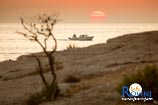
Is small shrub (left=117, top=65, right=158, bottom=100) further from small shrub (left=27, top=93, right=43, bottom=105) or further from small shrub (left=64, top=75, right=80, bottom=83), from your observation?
small shrub (left=64, top=75, right=80, bottom=83)

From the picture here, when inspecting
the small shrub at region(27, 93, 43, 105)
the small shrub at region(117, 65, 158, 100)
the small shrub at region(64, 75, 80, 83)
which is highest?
the small shrub at region(117, 65, 158, 100)

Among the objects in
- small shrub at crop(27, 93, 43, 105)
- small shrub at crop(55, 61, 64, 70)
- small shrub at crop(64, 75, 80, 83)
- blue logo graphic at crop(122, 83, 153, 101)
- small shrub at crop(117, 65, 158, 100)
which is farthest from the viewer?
small shrub at crop(55, 61, 64, 70)

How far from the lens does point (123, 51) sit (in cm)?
3634

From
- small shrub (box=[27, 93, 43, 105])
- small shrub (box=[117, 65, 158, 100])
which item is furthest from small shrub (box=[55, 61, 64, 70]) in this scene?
small shrub (box=[117, 65, 158, 100])

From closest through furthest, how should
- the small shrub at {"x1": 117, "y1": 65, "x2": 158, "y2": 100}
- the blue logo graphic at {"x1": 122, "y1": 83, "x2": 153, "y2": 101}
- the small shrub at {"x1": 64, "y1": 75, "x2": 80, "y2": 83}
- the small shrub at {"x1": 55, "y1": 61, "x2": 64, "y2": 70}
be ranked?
the blue logo graphic at {"x1": 122, "y1": 83, "x2": 153, "y2": 101} < the small shrub at {"x1": 117, "y1": 65, "x2": 158, "y2": 100} < the small shrub at {"x1": 64, "y1": 75, "x2": 80, "y2": 83} < the small shrub at {"x1": 55, "y1": 61, "x2": 64, "y2": 70}

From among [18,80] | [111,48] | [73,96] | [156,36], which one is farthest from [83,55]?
[73,96]

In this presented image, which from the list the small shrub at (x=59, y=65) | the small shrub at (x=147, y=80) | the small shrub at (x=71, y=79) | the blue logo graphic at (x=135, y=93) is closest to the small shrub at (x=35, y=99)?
the small shrub at (x=147, y=80)

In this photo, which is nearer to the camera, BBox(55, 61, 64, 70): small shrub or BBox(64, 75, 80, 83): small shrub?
BBox(64, 75, 80, 83): small shrub

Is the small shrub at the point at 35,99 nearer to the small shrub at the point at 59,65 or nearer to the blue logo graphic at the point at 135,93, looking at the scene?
the blue logo graphic at the point at 135,93

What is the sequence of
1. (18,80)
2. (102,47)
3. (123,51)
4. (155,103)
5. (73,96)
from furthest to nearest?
(102,47) → (123,51) → (18,80) → (73,96) → (155,103)

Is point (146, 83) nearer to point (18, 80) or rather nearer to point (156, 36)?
point (18, 80)

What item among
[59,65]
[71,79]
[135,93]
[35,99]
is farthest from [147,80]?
[59,65]

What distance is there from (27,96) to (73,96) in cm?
327

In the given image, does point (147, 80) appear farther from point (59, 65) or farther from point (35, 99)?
point (59, 65)
